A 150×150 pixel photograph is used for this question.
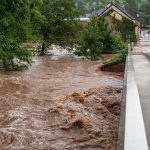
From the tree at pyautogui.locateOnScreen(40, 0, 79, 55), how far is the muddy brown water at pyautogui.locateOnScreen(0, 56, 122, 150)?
1343 cm

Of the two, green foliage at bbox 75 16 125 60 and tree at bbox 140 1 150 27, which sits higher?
tree at bbox 140 1 150 27

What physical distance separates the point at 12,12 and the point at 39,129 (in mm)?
8882

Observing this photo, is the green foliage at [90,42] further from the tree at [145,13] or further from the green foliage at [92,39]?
the tree at [145,13]

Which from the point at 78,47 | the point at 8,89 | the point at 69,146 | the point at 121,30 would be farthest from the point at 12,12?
the point at 121,30

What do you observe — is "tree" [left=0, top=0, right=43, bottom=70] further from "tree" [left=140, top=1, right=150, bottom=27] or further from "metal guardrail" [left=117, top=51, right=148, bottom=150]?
"tree" [left=140, top=1, right=150, bottom=27]

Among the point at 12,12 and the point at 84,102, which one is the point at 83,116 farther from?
the point at 12,12

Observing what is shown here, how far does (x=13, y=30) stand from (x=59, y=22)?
1255 cm

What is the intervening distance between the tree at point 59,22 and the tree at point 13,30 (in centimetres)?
983

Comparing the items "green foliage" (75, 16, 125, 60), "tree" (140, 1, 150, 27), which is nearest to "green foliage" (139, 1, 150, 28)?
"tree" (140, 1, 150, 27)

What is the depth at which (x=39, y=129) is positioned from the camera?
376 inches

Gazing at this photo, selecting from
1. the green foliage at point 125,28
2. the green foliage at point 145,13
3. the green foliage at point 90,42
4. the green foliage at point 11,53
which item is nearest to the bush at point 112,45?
the green foliage at point 90,42

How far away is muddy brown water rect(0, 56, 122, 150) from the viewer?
8539 millimetres

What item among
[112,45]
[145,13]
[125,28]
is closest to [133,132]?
[112,45]

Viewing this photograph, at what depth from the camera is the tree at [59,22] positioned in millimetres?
32625
